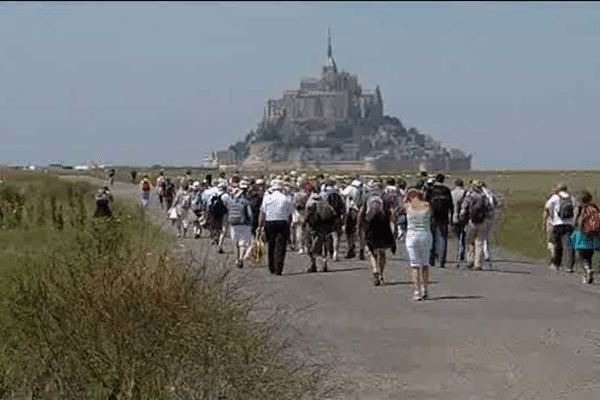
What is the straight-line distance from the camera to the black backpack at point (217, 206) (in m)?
27.4

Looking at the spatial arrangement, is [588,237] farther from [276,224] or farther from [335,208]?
[335,208]

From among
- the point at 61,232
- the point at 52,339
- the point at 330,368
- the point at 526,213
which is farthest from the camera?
the point at 526,213

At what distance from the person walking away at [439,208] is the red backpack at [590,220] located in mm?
2994

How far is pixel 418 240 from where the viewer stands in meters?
18.1

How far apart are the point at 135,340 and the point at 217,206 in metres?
17.4

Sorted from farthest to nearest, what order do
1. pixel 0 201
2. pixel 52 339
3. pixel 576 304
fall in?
1. pixel 0 201
2. pixel 576 304
3. pixel 52 339

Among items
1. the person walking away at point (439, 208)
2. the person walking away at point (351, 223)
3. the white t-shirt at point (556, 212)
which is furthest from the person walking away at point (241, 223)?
the white t-shirt at point (556, 212)

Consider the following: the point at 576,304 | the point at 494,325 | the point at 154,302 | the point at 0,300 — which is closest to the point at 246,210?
the point at 576,304

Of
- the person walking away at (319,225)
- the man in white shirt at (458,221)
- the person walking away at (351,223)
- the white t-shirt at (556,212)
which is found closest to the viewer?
the person walking away at (319,225)

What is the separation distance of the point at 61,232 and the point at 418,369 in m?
16.8

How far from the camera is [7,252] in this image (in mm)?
23594

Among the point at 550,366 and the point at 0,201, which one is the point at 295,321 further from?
the point at 0,201

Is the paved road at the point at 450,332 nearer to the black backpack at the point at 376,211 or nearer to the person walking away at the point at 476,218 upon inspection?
the person walking away at the point at 476,218

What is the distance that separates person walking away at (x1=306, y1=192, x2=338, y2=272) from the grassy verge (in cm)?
986
